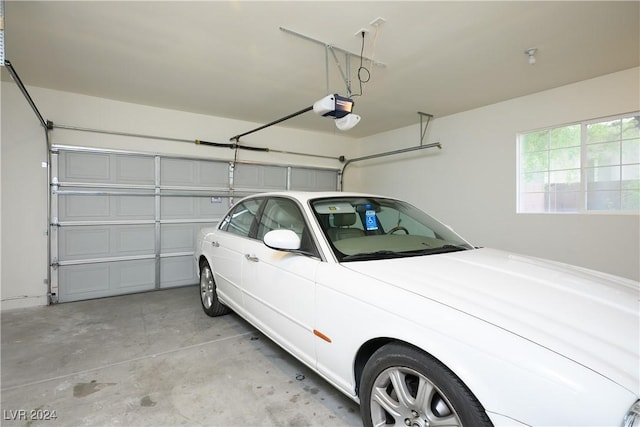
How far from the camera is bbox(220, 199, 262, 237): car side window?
2.91m

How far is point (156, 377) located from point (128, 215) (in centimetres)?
332

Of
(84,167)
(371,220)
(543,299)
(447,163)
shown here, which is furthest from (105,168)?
(447,163)

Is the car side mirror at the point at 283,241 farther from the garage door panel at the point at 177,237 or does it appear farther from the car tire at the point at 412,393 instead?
the garage door panel at the point at 177,237

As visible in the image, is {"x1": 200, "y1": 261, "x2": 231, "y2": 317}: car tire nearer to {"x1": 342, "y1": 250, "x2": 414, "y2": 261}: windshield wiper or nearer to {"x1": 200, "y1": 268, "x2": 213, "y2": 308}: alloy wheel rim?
{"x1": 200, "y1": 268, "x2": 213, "y2": 308}: alloy wheel rim

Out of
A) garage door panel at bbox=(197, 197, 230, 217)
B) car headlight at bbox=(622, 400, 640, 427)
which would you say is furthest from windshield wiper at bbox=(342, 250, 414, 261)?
garage door panel at bbox=(197, 197, 230, 217)

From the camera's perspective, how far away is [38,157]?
166 inches

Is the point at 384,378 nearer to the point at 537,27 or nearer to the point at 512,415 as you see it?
the point at 512,415

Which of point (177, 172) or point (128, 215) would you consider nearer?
point (128, 215)

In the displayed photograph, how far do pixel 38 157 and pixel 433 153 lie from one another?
6.23 metres

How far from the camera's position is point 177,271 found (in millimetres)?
5219

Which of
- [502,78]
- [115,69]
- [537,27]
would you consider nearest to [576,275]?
[537,27]

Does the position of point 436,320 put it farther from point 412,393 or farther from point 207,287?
point 207,287

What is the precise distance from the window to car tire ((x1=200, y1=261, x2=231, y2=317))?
4.47 meters

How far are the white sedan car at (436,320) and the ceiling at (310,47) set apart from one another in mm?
1619
